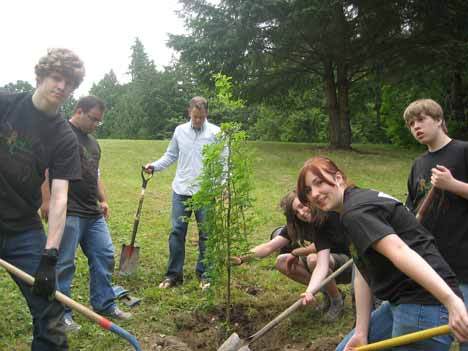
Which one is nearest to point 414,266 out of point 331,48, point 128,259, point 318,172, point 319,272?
point 318,172

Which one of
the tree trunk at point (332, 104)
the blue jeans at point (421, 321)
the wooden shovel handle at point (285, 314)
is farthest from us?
the tree trunk at point (332, 104)

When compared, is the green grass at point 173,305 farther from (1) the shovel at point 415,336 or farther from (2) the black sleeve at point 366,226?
(2) the black sleeve at point 366,226

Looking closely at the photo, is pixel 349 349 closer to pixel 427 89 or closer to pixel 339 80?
pixel 339 80

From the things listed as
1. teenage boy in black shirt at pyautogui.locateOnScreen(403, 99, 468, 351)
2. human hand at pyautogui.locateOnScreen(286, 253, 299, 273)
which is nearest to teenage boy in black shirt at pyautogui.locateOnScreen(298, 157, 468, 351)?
teenage boy in black shirt at pyautogui.locateOnScreen(403, 99, 468, 351)

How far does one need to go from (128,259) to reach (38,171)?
9.11ft

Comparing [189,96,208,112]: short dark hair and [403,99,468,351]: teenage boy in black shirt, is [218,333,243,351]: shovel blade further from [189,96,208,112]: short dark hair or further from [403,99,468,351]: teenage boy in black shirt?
[189,96,208,112]: short dark hair

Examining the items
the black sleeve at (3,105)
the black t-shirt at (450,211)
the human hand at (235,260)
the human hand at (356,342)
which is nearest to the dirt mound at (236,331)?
the human hand at (235,260)

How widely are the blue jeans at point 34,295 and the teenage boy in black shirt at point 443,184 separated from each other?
94.2 inches

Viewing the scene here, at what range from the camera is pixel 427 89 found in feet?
67.7

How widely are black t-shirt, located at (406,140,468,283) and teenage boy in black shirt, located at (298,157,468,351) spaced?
0.77 metres

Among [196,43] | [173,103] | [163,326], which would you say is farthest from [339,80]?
[173,103]

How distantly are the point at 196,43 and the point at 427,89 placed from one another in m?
10.4

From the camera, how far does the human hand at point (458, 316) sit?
1.87 meters

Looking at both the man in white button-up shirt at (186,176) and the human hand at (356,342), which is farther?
the man in white button-up shirt at (186,176)
